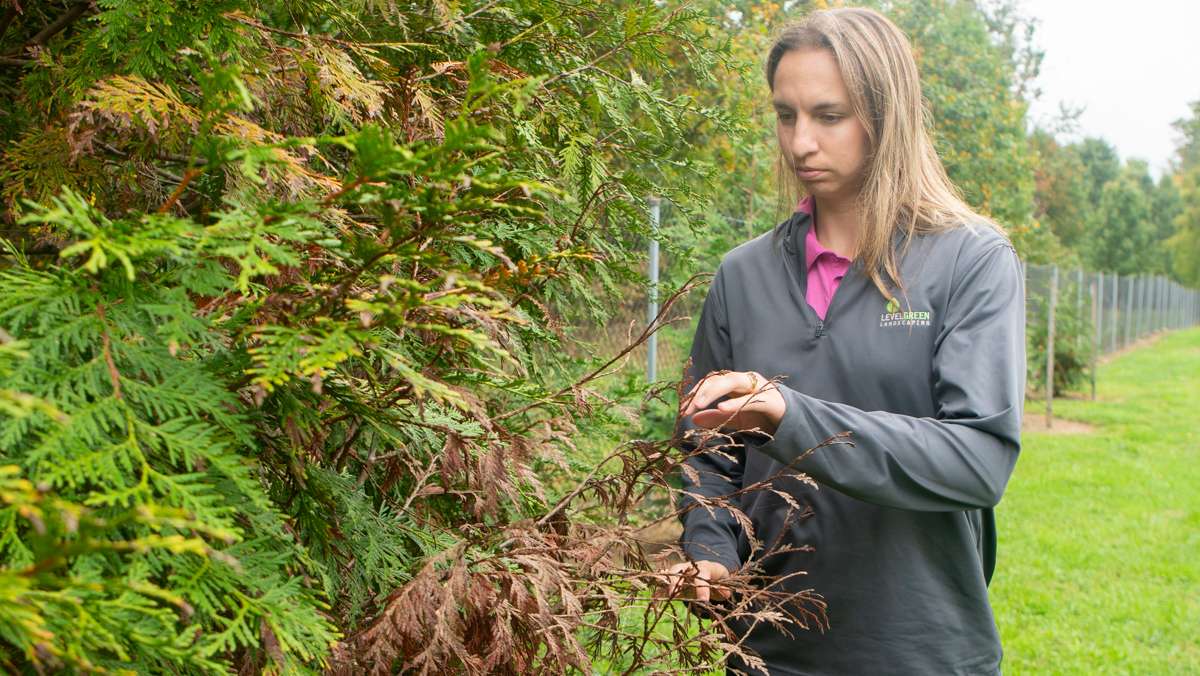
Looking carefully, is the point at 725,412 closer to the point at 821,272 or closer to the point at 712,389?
the point at 712,389

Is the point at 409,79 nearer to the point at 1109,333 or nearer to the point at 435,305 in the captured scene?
the point at 435,305

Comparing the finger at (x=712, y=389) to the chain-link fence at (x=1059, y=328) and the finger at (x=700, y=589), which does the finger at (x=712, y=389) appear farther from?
the chain-link fence at (x=1059, y=328)

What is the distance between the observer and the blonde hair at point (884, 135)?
2.46 metres

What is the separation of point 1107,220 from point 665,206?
5604 centimetres

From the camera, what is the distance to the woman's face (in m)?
2.47

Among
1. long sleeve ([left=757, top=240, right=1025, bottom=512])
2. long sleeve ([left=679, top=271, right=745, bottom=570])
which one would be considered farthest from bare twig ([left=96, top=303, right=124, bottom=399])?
long sleeve ([left=679, top=271, right=745, bottom=570])

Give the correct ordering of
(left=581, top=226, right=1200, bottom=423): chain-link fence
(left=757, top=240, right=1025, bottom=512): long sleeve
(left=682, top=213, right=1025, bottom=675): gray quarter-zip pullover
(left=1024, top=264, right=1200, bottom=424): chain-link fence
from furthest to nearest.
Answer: (left=1024, top=264, right=1200, bottom=424): chain-link fence
(left=581, top=226, right=1200, bottom=423): chain-link fence
(left=682, top=213, right=1025, bottom=675): gray quarter-zip pullover
(left=757, top=240, right=1025, bottom=512): long sleeve

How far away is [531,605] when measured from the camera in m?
1.53

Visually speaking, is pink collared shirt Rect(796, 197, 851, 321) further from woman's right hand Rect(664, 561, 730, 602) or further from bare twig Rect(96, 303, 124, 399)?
bare twig Rect(96, 303, 124, 399)

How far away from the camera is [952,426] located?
83.5 inches

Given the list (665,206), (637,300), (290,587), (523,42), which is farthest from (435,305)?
(665,206)

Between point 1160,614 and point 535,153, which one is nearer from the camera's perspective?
point 535,153

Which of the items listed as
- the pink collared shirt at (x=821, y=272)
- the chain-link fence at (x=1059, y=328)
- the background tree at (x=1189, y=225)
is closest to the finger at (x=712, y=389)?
the pink collared shirt at (x=821, y=272)

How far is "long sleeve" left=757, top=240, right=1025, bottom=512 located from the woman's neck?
36 cm
